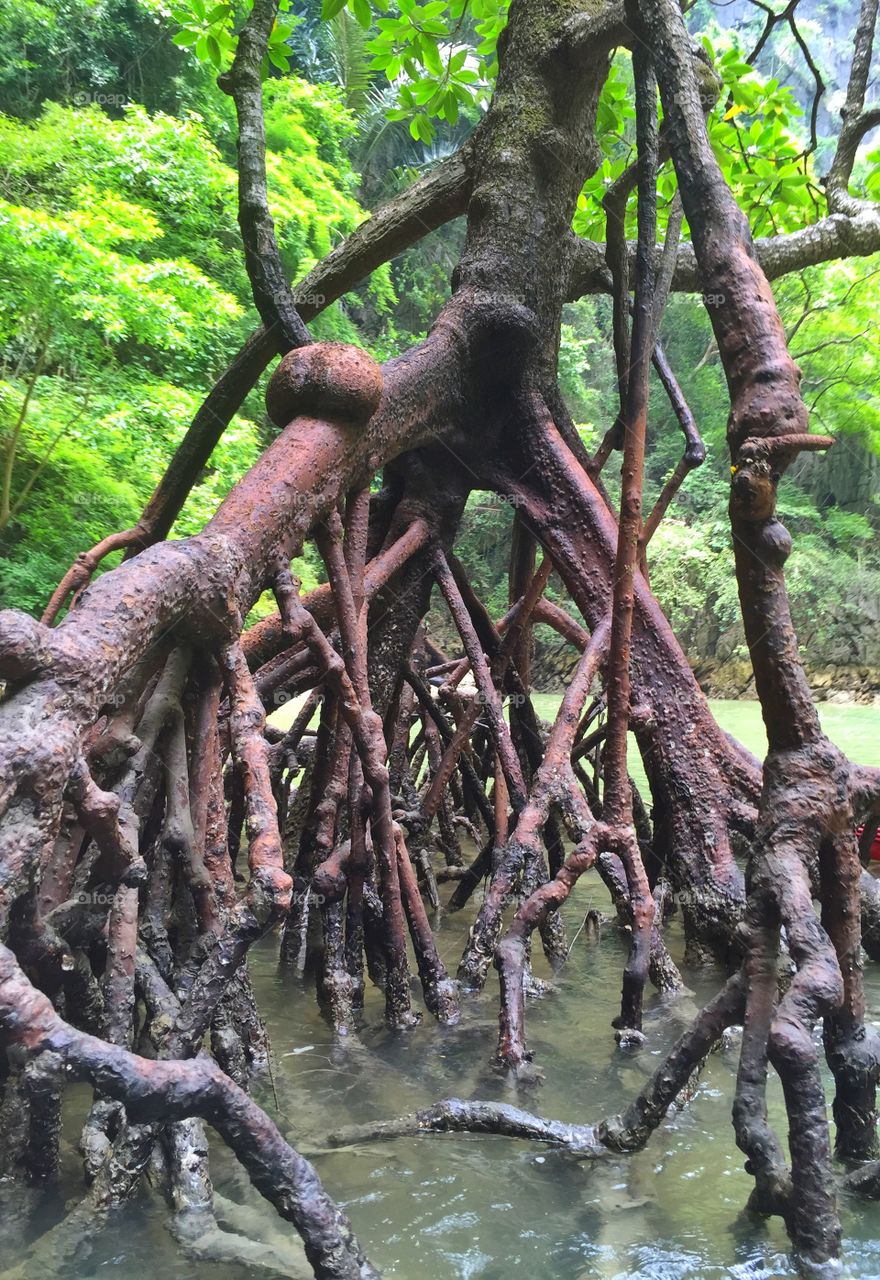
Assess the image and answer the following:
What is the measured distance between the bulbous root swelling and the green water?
85 mm

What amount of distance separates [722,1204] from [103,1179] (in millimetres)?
→ 1333

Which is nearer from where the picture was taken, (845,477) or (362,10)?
(362,10)

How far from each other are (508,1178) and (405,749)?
2.49 m

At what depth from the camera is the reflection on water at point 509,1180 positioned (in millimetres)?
1828

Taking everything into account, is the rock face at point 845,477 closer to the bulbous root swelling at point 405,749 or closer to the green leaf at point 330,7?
the bulbous root swelling at point 405,749

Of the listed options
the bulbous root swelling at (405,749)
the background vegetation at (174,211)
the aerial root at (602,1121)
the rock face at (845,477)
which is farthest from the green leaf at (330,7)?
the rock face at (845,477)

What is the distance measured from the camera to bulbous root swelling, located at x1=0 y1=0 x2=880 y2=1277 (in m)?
1.66

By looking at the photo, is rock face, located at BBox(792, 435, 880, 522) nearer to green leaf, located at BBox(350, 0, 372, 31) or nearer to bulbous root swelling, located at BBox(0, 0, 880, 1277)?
bulbous root swelling, located at BBox(0, 0, 880, 1277)

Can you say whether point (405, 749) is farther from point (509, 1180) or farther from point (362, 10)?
point (362, 10)

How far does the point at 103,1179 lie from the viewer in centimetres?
187

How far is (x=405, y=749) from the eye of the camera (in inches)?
178

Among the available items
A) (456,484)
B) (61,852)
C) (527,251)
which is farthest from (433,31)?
(61,852)

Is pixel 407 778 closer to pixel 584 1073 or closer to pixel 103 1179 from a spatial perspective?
pixel 584 1073

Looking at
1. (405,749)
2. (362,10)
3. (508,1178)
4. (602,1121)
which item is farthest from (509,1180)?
(362,10)
